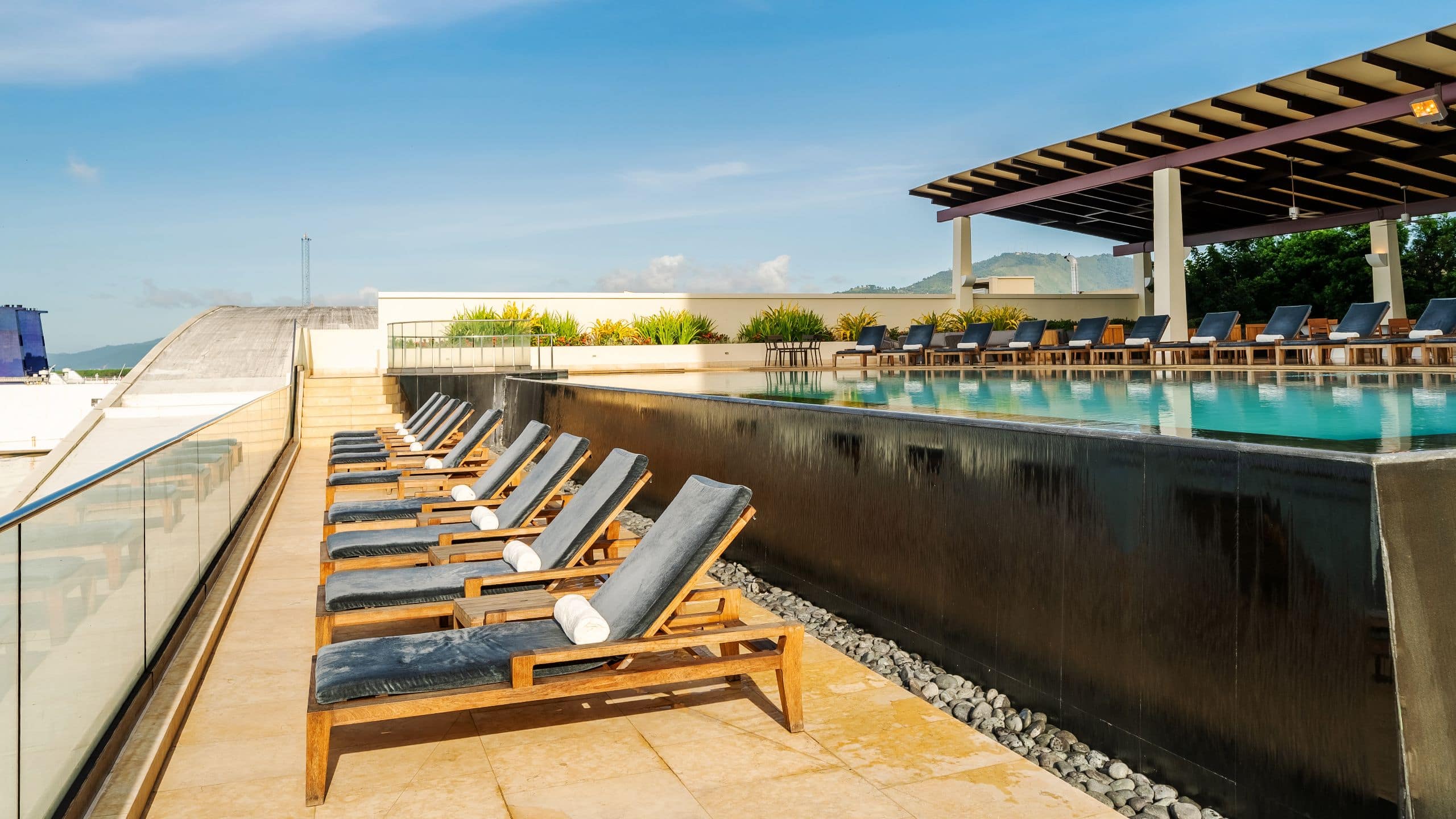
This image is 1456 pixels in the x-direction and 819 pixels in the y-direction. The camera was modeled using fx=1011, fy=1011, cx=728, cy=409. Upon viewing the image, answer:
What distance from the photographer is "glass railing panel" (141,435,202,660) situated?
349 centimetres

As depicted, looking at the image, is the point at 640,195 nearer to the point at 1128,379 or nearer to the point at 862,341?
the point at 862,341

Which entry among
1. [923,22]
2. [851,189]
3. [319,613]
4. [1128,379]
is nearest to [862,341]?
[1128,379]

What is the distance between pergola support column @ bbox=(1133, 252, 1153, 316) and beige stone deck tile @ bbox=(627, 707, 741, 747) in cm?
2362

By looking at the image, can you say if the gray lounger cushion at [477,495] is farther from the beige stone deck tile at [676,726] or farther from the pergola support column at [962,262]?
the pergola support column at [962,262]

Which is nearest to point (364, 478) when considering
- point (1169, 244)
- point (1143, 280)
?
point (1169, 244)

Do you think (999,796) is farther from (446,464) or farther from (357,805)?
(446,464)

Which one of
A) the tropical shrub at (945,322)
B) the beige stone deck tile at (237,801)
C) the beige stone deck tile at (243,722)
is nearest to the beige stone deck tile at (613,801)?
the beige stone deck tile at (237,801)

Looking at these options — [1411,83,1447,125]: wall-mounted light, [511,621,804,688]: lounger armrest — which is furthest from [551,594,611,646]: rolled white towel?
[1411,83,1447,125]: wall-mounted light

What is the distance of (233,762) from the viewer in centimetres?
279

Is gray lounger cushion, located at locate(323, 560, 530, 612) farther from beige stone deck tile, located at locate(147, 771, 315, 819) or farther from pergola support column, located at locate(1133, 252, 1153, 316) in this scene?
pergola support column, located at locate(1133, 252, 1153, 316)

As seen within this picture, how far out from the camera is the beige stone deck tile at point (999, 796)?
2430 mm

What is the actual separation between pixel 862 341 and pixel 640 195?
30807mm

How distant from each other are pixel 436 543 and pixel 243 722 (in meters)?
1.34

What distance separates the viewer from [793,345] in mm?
21562
